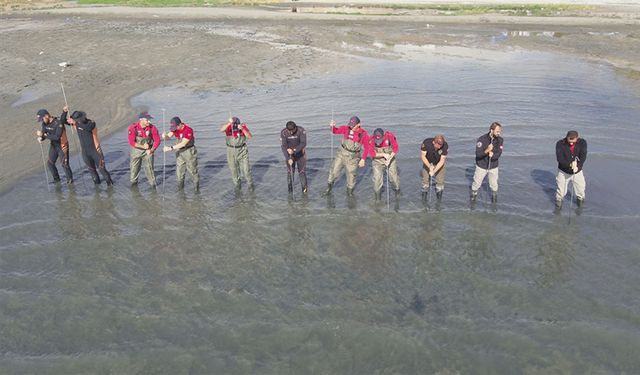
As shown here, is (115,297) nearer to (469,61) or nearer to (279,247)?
(279,247)

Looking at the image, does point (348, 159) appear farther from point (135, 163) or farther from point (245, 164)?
point (135, 163)

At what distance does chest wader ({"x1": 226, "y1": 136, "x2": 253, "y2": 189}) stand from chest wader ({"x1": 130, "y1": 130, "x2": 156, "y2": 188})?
7.13ft

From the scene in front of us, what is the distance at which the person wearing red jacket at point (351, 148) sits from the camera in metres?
12.4

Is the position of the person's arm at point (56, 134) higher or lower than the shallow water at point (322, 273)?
higher

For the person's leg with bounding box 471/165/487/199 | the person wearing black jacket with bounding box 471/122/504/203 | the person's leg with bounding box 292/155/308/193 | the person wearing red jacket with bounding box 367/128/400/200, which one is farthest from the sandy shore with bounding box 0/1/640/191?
the person wearing black jacket with bounding box 471/122/504/203

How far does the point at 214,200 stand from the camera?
1337 cm

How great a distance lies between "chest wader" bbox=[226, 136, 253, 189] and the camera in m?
12.9

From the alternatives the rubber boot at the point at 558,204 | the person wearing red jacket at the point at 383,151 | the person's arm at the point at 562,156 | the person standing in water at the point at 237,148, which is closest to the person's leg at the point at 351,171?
the person wearing red jacket at the point at 383,151

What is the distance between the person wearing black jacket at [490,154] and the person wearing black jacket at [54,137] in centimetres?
1102

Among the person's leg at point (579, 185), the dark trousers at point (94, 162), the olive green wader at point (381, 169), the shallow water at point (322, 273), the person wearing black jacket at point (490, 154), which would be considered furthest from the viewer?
the dark trousers at point (94, 162)

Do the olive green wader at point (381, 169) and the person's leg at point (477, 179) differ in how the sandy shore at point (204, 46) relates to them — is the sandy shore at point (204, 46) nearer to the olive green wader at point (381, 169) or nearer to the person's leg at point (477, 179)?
the olive green wader at point (381, 169)

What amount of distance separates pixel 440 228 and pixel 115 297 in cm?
735

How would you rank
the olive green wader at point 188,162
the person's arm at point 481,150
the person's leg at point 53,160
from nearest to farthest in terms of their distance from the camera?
the person's arm at point 481,150 < the olive green wader at point 188,162 < the person's leg at point 53,160

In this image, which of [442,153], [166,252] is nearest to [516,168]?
[442,153]
